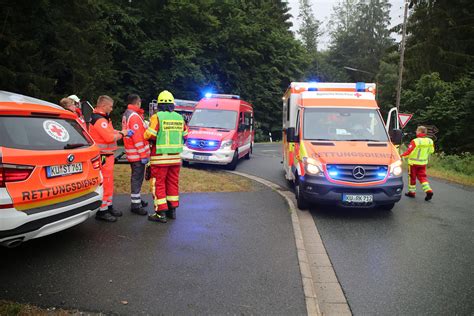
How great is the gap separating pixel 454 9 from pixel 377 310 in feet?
109

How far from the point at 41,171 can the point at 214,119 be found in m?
10.2

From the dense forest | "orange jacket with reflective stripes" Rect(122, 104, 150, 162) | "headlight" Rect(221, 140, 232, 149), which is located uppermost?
the dense forest

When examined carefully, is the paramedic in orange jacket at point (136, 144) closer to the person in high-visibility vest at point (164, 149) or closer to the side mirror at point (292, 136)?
the person in high-visibility vest at point (164, 149)

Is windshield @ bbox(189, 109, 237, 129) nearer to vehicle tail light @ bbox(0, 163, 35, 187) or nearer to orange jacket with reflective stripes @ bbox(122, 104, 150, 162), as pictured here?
orange jacket with reflective stripes @ bbox(122, 104, 150, 162)

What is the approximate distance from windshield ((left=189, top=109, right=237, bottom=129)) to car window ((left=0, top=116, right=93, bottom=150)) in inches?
352

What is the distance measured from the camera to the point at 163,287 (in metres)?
3.88

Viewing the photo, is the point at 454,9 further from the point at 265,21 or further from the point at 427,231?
the point at 427,231

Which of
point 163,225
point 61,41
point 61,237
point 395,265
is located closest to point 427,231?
point 395,265

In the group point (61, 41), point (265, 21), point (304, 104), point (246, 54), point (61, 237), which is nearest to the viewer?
point (61, 237)

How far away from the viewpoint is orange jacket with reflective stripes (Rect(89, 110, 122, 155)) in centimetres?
578

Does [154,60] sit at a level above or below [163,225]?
above

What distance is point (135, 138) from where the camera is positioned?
245 inches

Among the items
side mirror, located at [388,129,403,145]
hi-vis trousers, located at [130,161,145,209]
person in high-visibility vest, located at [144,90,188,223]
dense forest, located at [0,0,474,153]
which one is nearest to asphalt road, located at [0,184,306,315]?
hi-vis trousers, located at [130,161,145,209]

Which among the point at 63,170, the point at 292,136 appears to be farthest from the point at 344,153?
the point at 63,170
